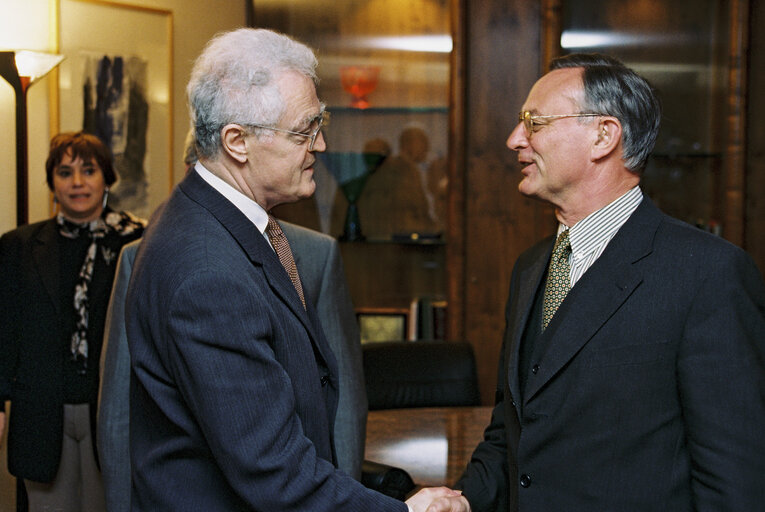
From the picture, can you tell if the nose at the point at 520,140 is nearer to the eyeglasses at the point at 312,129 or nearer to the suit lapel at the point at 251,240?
the eyeglasses at the point at 312,129

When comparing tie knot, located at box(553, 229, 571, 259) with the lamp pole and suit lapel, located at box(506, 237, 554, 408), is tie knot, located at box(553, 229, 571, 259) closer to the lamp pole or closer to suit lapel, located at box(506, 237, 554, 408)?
suit lapel, located at box(506, 237, 554, 408)

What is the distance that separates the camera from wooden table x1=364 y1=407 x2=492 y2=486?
8.15 feet

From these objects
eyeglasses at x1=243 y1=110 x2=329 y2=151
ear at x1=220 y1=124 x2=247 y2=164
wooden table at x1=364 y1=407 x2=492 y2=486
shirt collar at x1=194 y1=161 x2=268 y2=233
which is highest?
eyeglasses at x1=243 y1=110 x2=329 y2=151

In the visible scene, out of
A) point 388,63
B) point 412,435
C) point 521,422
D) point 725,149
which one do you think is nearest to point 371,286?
point 388,63

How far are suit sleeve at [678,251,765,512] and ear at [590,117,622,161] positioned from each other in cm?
37

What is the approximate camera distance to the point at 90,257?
3.18m

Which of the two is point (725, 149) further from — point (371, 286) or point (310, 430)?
point (310, 430)

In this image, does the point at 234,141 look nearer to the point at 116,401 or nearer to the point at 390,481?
the point at 116,401

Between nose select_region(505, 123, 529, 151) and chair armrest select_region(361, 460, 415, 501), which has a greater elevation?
nose select_region(505, 123, 529, 151)

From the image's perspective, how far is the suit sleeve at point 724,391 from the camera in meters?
1.46

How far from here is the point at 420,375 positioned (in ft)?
11.2

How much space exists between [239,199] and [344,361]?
0.92 meters

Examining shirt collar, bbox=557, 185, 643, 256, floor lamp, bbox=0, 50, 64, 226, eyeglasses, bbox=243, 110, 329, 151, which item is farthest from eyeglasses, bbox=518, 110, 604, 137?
floor lamp, bbox=0, 50, 64, 226

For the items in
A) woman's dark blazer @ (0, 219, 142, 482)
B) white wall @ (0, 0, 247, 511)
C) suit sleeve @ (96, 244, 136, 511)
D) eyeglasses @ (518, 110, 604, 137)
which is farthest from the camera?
white wall @ (0, 0, 247, 511)
